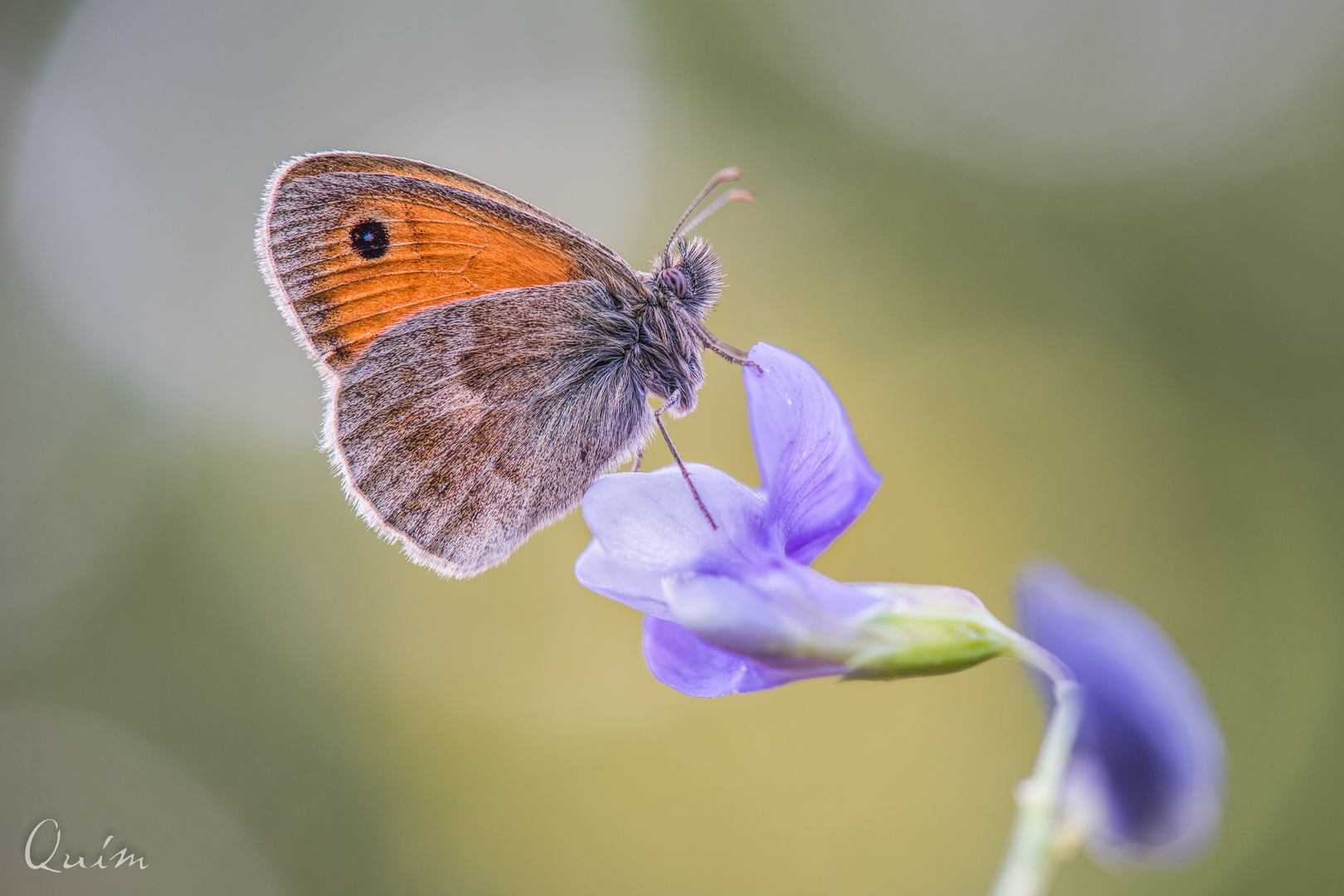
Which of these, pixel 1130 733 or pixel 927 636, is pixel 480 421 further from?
pixel 1130 733

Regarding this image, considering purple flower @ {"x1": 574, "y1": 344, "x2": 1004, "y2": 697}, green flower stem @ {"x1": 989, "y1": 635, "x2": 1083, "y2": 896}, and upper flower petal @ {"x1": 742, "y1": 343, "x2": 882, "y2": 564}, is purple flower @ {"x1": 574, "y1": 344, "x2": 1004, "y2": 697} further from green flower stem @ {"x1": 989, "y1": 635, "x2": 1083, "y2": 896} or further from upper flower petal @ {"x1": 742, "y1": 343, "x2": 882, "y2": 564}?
green flower stem @ {"x1": 989, "y1": 635, "x2": 1083, "y2": 896}

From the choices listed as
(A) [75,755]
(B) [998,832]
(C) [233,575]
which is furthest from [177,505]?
(B) [998,832]

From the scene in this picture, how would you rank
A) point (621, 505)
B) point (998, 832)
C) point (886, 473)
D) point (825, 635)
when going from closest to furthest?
1. point (825, 635)
2. point (621, 505)
3. point (998, 832)
4. point (886, 473)

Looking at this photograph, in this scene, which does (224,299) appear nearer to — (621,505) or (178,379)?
(178,379)

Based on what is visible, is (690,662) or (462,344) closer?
(690,662)

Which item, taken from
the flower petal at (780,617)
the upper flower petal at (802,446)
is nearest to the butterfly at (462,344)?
the upper flower petal at (802,446)
